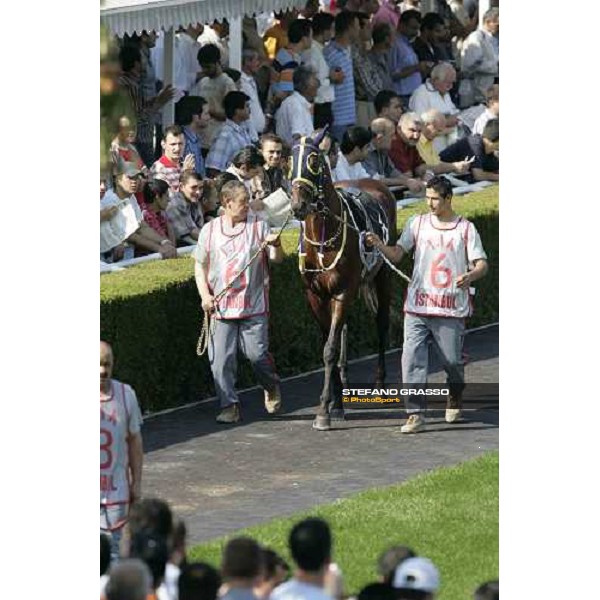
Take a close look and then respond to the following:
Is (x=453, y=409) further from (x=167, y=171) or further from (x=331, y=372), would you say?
(x=167, y=171)

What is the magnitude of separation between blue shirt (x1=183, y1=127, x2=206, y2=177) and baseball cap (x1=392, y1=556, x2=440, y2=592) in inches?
398

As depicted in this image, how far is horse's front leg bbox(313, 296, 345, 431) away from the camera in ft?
59.9

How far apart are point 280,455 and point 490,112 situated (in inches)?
338

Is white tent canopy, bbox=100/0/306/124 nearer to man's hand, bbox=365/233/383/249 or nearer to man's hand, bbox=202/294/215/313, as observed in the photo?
man's hand, bbox=202/294/215/313

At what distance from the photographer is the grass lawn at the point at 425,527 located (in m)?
14.7

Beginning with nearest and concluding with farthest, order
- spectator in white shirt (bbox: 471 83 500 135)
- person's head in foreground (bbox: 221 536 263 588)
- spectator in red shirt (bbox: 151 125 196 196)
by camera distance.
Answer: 1. person's head in foreground (bbox: 221 536 263 588)
2. spectator in red shirt (bbox: 151 125 196 196)
3. spectator in white shirt (bbox: 471 83 500 135)

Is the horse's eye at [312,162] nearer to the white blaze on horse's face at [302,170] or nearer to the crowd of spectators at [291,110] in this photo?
the white blaze on horse's face at [302,170]

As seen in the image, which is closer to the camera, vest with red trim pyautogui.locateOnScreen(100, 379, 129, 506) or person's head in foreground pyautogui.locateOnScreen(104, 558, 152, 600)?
person's head in foreground pyautogui.locateOnScreen(104, 558, 152, 600)

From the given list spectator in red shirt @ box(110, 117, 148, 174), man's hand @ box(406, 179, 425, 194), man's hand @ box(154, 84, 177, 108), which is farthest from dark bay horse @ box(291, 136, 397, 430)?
man's hand @ box(406, 179, 425, 194)

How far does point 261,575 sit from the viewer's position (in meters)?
11.5

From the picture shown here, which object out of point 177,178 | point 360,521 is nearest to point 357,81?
point 177,178

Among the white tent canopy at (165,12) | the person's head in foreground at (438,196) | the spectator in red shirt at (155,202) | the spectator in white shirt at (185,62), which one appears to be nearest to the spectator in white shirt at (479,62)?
the spectator in white shirt at (185,62)
